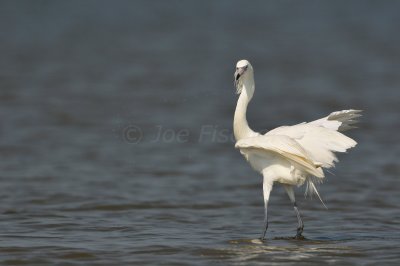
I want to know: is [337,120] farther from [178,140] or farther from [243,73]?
[178,140]

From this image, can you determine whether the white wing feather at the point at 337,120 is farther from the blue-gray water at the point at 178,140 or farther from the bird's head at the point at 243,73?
the blue-gray water at the point at 178,140

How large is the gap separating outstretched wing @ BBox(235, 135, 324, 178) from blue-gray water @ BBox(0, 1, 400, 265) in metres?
0.96

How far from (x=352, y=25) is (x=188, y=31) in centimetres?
703

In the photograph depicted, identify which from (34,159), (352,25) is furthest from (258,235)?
(352,25)

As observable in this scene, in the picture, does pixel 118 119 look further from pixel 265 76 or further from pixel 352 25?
pixel 352 25

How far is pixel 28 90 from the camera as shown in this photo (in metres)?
23.6

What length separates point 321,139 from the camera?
10.8m

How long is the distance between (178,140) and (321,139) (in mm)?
7750

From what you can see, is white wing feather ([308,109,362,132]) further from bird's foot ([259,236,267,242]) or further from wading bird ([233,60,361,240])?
bird's foot ([259,236,267,242])

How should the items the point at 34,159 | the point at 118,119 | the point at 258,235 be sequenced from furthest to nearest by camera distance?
the point at 118,119, the point at 34,159, the point at 258,235

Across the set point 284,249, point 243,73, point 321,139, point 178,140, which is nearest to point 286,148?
point 321,139

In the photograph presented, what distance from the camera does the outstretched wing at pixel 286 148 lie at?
1046cm

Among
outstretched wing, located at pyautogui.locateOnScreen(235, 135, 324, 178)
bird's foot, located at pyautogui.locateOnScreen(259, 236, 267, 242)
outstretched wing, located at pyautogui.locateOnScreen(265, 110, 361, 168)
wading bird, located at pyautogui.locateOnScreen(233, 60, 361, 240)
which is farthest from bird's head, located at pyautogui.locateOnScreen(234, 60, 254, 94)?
bird's foot, located at pyautogui.locateOnScreen(259, 236, 267, 242)

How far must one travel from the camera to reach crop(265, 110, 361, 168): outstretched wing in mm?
10641
